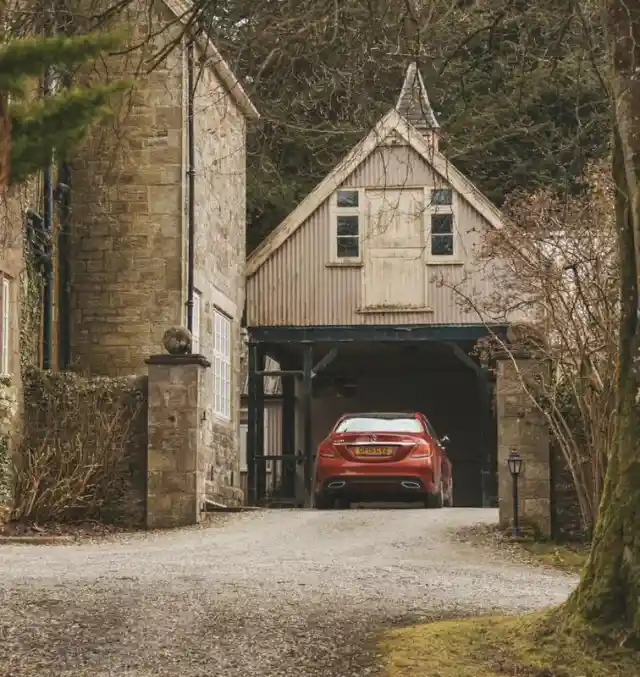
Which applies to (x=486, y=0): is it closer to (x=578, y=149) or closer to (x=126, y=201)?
(x=578, y=149)

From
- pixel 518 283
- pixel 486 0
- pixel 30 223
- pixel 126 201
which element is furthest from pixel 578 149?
pixel 126 201

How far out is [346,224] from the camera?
27.5 meters

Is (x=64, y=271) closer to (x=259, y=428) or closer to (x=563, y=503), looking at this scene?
(x=259, y=428)

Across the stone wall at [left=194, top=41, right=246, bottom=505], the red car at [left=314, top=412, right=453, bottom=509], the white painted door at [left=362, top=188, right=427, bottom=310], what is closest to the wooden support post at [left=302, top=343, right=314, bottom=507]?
the stone wall at [left=194, top=41, right=246, bottom=505]

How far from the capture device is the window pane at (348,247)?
27344mm

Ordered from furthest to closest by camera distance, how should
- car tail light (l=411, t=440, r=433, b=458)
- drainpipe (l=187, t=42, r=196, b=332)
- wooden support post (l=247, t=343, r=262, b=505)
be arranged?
1. wooden support post (l=247, t=343, r=262, b=505)
2. drainpipe (l=187, t=42, r=196, b=332)
3. car tail light (l=411, t=440, r=433, b=458)

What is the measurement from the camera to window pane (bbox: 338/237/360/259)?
27344mm

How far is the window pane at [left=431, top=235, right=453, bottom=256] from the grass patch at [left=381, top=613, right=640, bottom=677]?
1938 cm

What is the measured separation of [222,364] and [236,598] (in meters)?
15.6

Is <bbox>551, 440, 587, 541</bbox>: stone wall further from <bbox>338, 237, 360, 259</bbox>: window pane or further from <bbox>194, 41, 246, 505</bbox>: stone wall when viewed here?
<bbox>338, 237, 360, 259</bbox>: window pane

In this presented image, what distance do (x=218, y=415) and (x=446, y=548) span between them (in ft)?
30.5

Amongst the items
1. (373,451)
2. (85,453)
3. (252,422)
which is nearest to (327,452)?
(373,451)

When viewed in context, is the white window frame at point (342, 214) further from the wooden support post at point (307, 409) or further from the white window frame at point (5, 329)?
the white window frame at point (5, 329)

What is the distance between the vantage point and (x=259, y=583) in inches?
416
